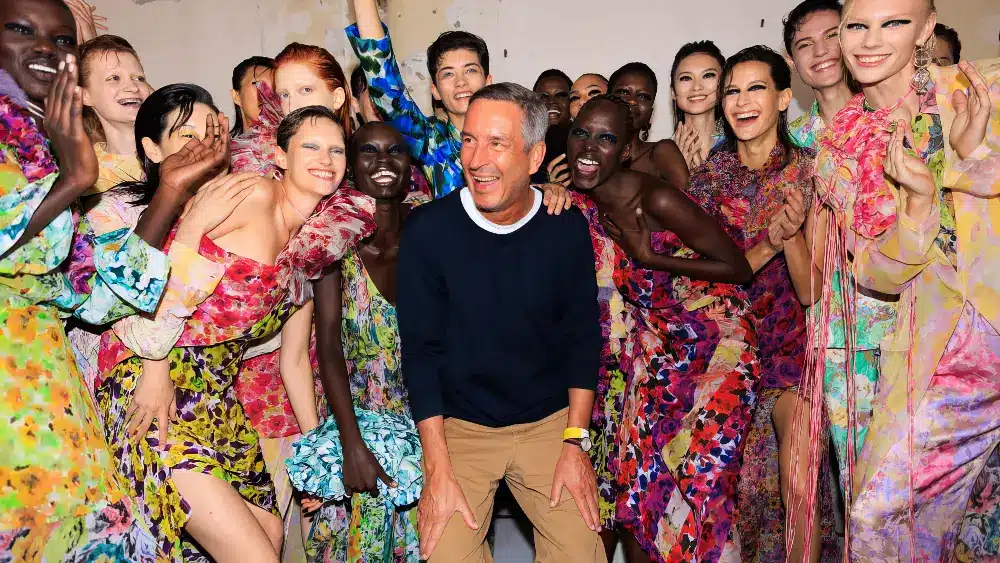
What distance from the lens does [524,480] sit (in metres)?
2.99

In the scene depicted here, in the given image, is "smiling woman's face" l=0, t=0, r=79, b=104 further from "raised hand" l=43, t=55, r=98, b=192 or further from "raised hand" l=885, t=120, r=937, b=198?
"raised hand" l=885, t=120, r=937, b=198

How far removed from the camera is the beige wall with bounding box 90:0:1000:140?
6262 mm

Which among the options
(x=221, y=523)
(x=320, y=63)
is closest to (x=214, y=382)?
(x=221, y=523)

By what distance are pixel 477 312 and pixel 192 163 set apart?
1.05 meters

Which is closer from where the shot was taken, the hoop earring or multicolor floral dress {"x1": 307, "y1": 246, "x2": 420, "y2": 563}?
the hoop earring

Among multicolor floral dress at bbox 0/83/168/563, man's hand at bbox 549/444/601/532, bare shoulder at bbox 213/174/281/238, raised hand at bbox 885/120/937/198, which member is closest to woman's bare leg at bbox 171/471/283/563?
multicolor floral dress at bbox 0/83/168/563

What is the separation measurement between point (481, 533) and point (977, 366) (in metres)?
1.64

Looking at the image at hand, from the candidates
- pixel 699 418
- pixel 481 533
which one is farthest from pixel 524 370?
pixel 699 418

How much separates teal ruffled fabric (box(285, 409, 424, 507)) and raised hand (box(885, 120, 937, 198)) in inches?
75.8

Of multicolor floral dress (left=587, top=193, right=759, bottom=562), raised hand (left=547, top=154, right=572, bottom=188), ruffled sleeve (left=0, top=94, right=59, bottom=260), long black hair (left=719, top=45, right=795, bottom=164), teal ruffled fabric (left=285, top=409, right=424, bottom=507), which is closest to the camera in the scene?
ruffled sleeve (left=0, top=94, right=59, bottom=260)

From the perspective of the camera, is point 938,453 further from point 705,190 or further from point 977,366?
point 705,190

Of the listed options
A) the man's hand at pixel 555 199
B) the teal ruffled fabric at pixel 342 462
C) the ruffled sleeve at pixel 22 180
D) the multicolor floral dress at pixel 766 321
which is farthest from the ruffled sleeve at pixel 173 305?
the multicolor floral dress at pixel 766 321

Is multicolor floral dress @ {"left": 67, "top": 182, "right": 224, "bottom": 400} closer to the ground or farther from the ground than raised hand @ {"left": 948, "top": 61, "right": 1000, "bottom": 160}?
closer to the ground

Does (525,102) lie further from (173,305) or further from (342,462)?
(342,462)
